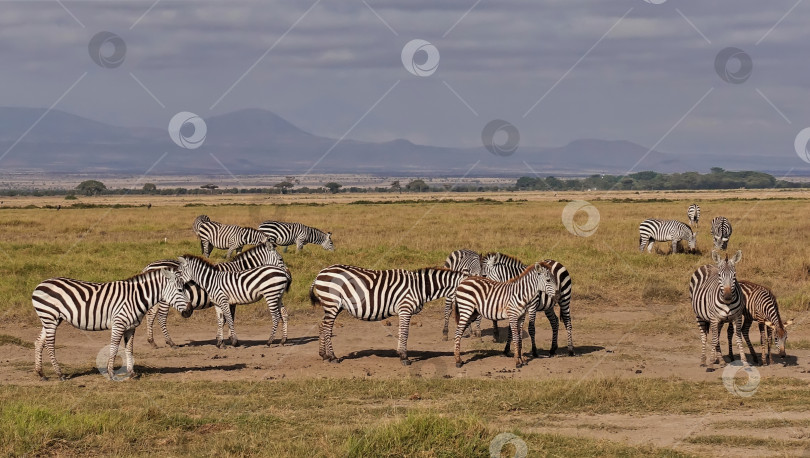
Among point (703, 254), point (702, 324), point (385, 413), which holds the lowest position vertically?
point (385, 413)

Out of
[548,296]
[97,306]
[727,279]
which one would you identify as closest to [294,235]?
[548,296]

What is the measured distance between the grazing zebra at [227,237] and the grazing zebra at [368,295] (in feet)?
50.0

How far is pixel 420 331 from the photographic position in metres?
19.2

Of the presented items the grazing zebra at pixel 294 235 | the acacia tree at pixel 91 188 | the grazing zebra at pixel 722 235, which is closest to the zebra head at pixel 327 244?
the grazing zebra at pixel 294 235

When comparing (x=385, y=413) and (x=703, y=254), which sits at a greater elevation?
(x=703, y=254)

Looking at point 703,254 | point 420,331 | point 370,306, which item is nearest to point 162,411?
point 370,306

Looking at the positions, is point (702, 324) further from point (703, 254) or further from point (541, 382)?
point (703, 254)

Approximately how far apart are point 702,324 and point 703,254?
16521 millimetres

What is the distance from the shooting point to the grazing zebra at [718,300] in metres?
14.1
